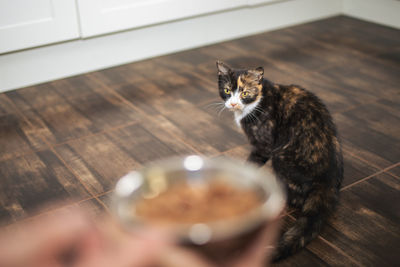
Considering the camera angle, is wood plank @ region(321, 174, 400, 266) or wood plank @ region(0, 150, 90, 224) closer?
wood plank @ region(321, 174, 400, 266)

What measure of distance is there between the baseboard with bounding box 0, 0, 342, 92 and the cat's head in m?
1.39

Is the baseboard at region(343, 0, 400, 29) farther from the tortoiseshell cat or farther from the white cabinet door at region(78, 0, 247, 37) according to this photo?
the tortoiseshell cat

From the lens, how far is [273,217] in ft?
1.60

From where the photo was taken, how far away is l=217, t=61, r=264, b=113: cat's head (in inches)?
70.4

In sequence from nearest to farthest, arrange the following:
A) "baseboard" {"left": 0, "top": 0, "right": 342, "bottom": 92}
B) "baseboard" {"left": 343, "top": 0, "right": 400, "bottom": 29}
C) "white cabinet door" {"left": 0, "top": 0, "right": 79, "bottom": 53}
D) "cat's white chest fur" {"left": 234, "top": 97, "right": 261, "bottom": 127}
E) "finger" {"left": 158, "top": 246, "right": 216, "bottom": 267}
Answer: "finger" {"left": 158, "top": 246, "right": 216, "bottom": 267} → "cat's white chest fur" {"left": 234, "top": 97, "right": 261, "bottom": 127} → "white cabinet door" {"left": 0, "top": 0, "right": 79, "bottom": 53} → "baseboard" {"left": 0, "top": 0, "right": 342, "bottom": 92} → "baseboard" {"left": 343, "top": 0, "right": 400, "bottom": 29}

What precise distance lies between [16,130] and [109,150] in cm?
52

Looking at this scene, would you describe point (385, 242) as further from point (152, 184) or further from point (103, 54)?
point (103, 54)

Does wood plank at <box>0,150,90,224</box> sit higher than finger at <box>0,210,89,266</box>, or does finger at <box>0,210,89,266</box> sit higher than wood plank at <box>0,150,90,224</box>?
finger at <box>0,210,89,266</box>

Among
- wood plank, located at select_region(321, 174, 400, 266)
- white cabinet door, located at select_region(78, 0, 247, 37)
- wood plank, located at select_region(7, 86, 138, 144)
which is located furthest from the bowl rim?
white cabinet door, located at select_region(78, 0, 247, 37)

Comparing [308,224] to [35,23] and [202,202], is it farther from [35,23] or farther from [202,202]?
[35,23]

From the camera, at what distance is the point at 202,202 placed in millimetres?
512

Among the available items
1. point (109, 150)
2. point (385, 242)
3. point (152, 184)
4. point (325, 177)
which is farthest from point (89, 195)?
point (152, 184)

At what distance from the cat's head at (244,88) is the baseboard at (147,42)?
1390 millimetres

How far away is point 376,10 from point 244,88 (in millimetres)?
2519
